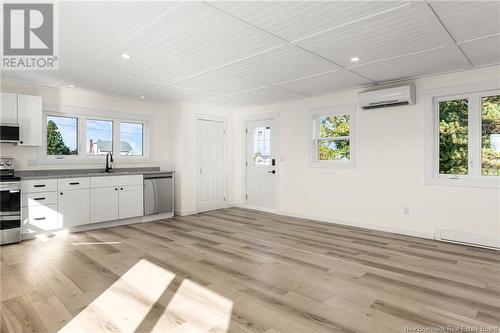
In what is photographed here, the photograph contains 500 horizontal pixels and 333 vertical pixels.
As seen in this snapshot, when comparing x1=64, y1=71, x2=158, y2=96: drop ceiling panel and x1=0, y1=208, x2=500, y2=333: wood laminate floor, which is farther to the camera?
x1=64, y1=71, x2=158, y2=96: drop ceiling panel

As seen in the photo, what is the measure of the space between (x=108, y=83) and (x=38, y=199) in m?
2.10

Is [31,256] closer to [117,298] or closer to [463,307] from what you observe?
[117,298]

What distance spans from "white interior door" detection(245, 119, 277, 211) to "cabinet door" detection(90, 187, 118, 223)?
9.93 ft

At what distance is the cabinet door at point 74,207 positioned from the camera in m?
4.66

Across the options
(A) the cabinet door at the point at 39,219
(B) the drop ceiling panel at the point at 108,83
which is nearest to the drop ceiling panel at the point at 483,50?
(B) the drop ceiling panel at the point at 108,83

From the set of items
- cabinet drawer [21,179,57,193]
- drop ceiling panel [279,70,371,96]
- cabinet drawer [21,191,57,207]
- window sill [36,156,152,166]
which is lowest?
cabinet drawer [21,191,57,207]

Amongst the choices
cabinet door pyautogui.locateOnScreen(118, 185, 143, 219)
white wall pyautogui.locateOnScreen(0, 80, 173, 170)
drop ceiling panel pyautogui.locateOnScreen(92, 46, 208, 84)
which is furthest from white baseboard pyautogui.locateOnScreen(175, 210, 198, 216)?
drop ceiling panel pyautogui.locateOnScreen(92, 46, 208, 84)

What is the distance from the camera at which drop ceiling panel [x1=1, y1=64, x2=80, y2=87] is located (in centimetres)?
415

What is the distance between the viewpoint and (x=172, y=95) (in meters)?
5.68

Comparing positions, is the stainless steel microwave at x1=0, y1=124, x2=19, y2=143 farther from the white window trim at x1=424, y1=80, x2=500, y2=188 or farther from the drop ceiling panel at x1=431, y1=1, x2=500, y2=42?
the white window trim at x1=424, y1=80, x2=500, y2=188

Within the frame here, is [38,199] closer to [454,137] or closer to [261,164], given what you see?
[261,164]

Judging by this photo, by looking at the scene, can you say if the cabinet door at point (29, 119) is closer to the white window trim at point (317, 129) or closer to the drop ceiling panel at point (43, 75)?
the drop ceiling panel at point (43, 75)

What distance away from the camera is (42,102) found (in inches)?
195

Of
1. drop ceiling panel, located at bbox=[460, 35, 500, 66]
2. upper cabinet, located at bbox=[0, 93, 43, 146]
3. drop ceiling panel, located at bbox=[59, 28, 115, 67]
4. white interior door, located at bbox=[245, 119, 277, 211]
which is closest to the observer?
drop ceiling panel, located at bbox=[59, 28, 115, 67]
